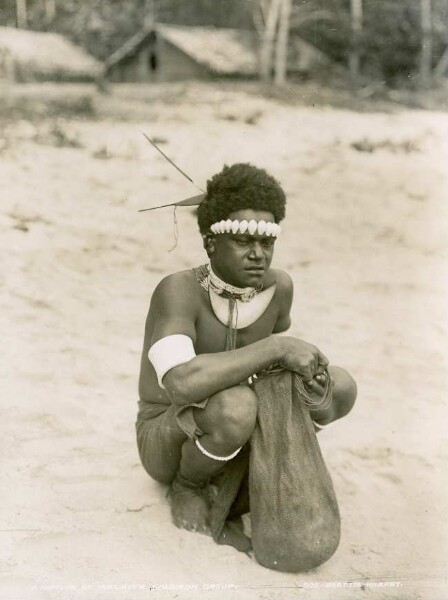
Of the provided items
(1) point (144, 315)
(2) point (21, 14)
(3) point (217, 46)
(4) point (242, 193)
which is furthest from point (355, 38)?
(4) point (242, 193)

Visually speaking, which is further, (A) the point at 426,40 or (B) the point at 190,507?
(A) the point at 426,40

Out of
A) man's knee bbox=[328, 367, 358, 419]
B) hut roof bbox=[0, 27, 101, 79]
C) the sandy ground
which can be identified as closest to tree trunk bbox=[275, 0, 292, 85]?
the sandy ground

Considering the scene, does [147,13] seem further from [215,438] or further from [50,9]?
[215,438]

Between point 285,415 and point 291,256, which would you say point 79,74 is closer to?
point 291,256

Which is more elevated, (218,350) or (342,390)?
(218,350)

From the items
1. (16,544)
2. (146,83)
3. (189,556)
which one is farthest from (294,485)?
(146,83)

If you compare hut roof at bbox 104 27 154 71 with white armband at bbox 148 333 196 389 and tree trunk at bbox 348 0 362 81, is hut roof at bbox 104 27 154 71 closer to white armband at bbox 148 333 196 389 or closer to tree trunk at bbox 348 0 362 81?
tree trunk at bbox 348 0 362 81
